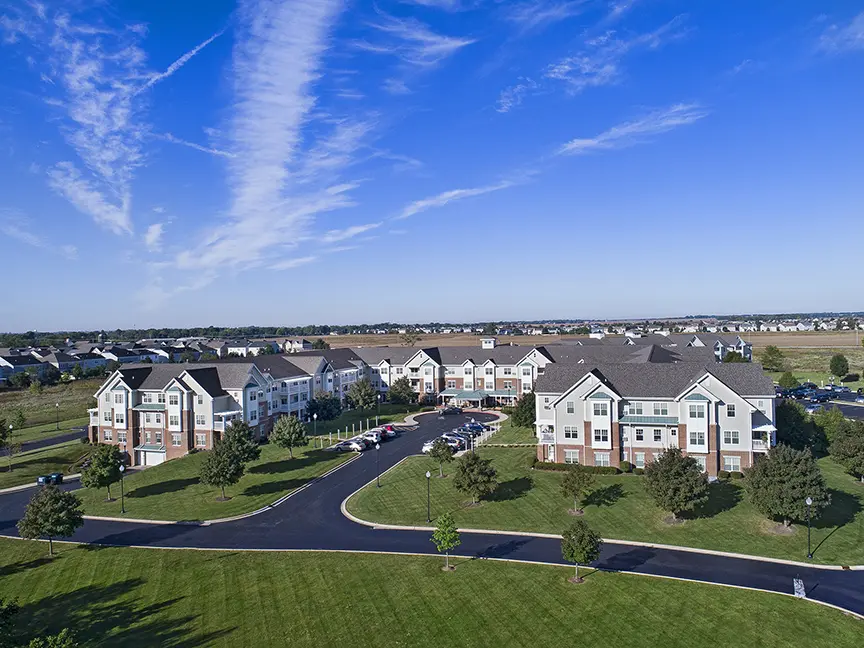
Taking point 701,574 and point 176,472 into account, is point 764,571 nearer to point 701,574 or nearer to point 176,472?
point 701,574

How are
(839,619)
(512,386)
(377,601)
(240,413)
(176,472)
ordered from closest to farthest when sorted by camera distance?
1. (839,619)
2. (377,601)
3. (176,472)
4. (240,413)
5. (512,386)

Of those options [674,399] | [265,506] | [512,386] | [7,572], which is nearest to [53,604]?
[7,572]

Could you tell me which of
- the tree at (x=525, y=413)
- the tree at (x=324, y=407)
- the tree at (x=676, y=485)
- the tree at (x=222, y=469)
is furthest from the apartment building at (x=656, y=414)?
the tree at (x=324, y=407)

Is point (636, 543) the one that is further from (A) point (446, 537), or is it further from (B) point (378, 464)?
(B) point (378, 464)

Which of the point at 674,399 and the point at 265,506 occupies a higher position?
the point at 674,399

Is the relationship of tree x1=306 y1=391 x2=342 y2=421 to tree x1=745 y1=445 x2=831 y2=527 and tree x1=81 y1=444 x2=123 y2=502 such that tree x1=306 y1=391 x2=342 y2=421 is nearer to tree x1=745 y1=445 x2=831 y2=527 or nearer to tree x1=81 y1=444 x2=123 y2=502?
tree x1=81 y1=444 x2=123 y2=502

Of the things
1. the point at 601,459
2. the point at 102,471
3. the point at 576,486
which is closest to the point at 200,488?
the point at 102,471
